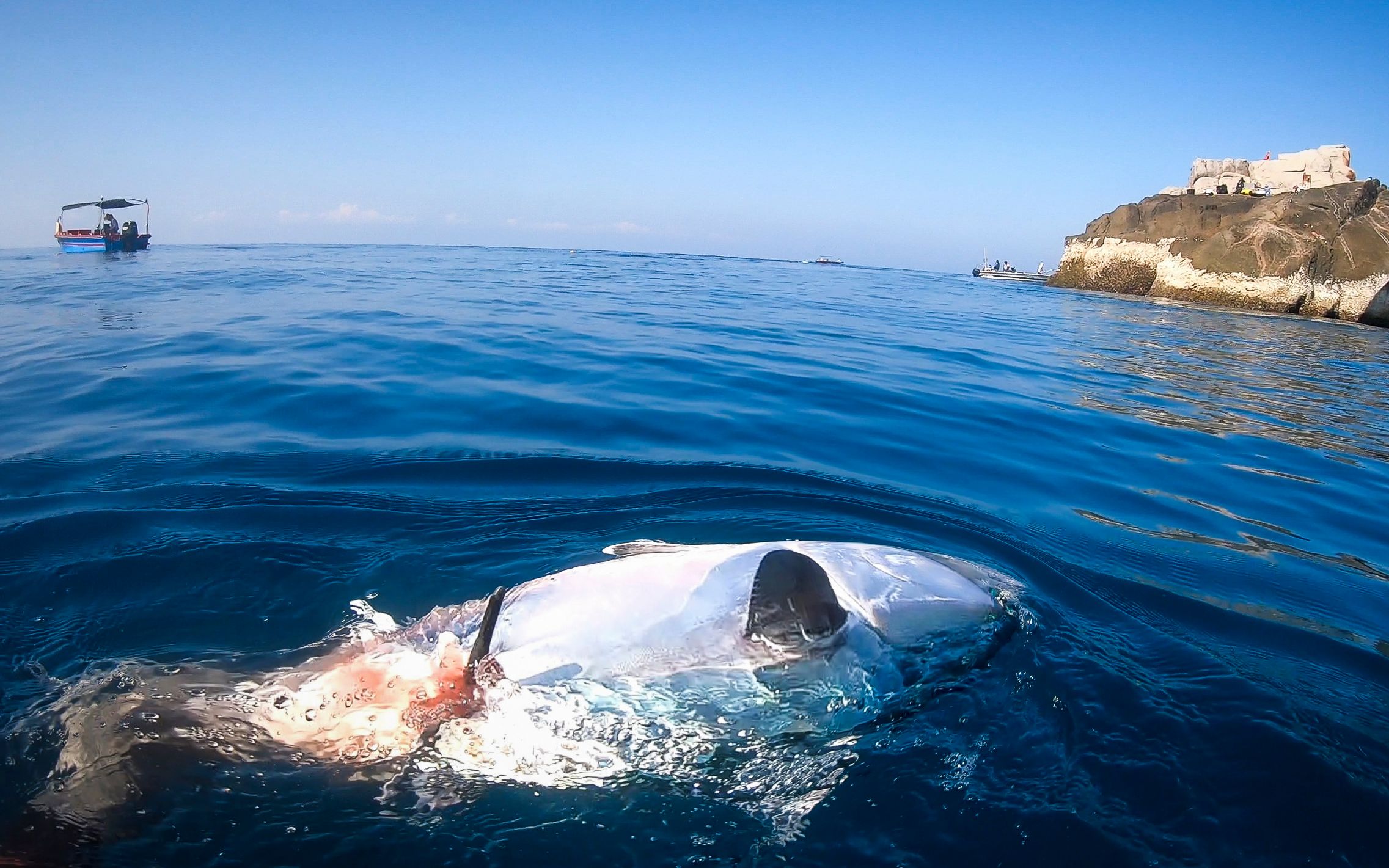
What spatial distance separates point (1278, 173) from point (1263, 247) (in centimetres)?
1705

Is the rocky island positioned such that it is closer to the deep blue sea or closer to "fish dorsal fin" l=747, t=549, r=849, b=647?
the deep blue sea

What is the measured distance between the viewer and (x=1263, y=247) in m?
26.8

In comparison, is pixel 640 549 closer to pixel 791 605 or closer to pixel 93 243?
pixel 791 605

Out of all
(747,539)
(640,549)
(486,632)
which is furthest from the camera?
(747,539)

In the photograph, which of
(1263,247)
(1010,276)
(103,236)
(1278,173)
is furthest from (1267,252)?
(103,236)

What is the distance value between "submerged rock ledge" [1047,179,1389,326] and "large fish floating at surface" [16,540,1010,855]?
2891 centimetres

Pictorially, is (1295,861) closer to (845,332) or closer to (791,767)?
(791,767)

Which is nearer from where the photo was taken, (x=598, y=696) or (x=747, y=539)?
(x=598, y=696)

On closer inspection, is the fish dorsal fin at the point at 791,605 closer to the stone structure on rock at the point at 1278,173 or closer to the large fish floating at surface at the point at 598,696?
the large fish floating at surface at the point at 598,696

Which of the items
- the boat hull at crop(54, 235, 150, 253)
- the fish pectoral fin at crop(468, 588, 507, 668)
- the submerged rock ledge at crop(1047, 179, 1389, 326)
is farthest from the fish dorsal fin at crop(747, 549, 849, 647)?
the boat hull at crop(54, 235, 150, 253)

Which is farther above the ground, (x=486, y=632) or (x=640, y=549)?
(x=640, y=549)

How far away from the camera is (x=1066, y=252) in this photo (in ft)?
127

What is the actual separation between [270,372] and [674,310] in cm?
992

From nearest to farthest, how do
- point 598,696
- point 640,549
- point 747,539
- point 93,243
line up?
point 598,696
point 640,549
point 747,539
point 93,243
